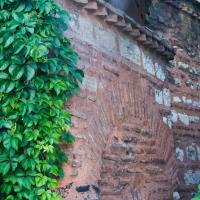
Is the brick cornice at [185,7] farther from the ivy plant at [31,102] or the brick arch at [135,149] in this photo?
the ivy plant at [31,102]

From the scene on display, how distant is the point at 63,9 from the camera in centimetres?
290

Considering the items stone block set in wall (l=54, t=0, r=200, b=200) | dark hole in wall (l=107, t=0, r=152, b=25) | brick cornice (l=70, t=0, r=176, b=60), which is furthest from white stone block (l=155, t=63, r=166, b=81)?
dark hole in wall (l=107, t=0, r=152, b=25)

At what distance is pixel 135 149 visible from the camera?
3520 millimetres

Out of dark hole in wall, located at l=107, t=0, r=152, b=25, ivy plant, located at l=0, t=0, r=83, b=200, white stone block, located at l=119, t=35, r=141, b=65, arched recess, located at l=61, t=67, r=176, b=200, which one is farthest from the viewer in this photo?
dark hole in wall, located at l=107, t=0, r=152, b=25

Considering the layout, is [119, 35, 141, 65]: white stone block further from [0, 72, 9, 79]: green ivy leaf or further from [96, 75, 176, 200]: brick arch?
[0, 72, 9, 79]: green ivy leaf

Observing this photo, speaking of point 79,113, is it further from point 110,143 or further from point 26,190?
point 26,190

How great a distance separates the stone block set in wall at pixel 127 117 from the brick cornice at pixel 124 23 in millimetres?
10

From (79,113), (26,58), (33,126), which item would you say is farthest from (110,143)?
(26,58)

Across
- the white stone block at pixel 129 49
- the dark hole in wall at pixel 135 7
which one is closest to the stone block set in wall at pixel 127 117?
the white stone block at pixel 129 49

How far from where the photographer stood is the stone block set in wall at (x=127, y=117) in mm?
2822

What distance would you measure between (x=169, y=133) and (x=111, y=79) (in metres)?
1.35

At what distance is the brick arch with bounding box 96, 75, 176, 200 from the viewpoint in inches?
124

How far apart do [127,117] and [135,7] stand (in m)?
1.68

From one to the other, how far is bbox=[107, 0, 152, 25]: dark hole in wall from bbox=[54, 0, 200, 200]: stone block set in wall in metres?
0.20
